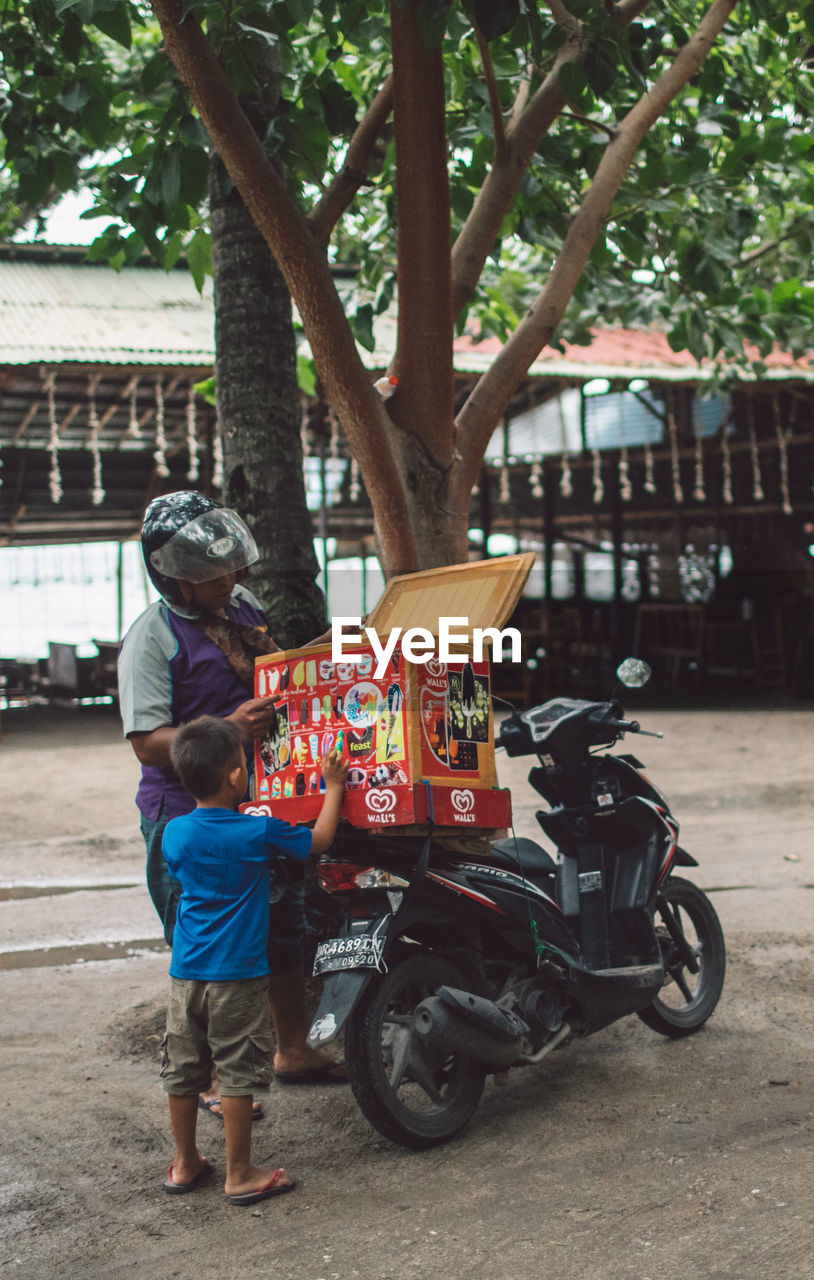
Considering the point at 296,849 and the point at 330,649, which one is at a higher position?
the point at 330,649

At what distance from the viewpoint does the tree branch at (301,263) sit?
3.44 meters

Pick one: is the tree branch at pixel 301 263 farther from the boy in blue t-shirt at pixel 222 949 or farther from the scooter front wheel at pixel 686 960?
the scooter front wheel at pixel 686 960

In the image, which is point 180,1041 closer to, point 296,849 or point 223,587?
point 296,849

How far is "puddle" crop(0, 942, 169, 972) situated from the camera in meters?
5.04

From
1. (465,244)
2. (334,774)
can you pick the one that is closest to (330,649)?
(334,774)

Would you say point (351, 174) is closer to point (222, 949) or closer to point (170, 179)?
point (170, 179)

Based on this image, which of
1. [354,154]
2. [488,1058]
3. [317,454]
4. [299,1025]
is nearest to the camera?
[488,1058]

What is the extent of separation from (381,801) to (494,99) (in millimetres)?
2487

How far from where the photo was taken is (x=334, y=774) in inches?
116

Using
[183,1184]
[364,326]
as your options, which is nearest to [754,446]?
[364,326]

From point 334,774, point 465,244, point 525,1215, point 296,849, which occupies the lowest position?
point 525,1215

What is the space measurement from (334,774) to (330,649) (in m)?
0.32

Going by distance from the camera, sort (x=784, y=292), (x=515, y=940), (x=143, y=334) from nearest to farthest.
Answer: (x=515, y=940), (x=784, y=292), (x=143, y=334)

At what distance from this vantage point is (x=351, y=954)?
299 centimetres
